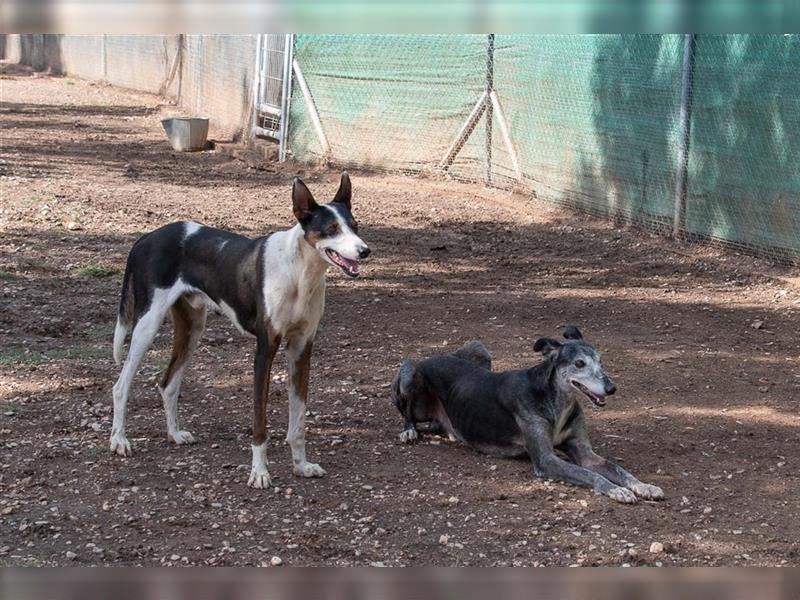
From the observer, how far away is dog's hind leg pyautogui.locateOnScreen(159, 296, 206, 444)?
20.0 ft

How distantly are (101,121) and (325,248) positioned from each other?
1730cm

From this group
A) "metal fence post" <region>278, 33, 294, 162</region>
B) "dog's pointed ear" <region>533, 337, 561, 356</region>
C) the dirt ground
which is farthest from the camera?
"metal fence post" <region>278, 33, 294, 162</region>

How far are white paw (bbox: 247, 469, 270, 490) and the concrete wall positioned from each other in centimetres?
713

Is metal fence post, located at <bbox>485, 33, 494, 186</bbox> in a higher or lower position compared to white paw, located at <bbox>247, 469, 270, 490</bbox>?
higher

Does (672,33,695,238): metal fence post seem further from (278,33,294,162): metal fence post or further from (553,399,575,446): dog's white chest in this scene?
(278,33,294,162): metal fence post

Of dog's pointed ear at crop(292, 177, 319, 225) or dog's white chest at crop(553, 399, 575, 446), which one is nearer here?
dog's pointed ear at crop(292, 177, 319, 225)

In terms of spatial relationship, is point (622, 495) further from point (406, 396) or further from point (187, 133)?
point (187, 133)

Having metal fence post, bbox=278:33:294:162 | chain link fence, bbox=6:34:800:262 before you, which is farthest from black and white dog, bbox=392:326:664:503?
metal fence post, bbox=278:33:294:162

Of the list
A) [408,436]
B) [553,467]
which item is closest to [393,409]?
[408,436]

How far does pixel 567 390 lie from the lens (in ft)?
19.1

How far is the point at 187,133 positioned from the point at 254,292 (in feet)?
39.9

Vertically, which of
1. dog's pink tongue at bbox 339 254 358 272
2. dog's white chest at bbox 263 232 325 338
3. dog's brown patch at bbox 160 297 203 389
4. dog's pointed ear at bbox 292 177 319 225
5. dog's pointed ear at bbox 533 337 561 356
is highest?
dog's pointed ear at bbox 292 177 319 225
